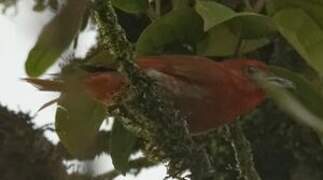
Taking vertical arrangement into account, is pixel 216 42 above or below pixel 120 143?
above

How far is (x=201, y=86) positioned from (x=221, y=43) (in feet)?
0.39

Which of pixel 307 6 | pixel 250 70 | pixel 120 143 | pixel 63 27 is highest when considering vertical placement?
pixel 63 27

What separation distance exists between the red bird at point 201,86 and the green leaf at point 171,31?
0.04 m

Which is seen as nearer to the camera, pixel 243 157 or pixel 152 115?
pixel 152 115

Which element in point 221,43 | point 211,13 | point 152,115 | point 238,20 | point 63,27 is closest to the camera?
point 63,27

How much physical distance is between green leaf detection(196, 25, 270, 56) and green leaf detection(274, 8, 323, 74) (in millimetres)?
96

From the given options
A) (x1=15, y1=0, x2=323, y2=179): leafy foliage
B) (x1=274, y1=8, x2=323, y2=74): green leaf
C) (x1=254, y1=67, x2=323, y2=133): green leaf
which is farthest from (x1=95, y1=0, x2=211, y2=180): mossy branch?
(x1=274, y1=8, x2=323, y2=74): green leaf

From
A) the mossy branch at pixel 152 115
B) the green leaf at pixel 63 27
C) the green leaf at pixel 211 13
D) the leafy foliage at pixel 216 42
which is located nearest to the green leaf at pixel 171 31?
the leafy foliage at pixel 216 42

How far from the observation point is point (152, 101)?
0.63m

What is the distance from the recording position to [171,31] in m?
0.95

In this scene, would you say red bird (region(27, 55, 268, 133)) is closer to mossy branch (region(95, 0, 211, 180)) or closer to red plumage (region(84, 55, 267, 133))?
red plumage (region(84, 55, 267, 133))

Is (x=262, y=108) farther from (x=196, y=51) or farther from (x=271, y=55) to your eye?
(x=196, y=51)

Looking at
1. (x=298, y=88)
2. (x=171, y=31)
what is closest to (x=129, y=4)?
(x=171, y=31)

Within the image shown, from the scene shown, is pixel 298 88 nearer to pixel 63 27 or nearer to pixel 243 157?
pixel 243 157
